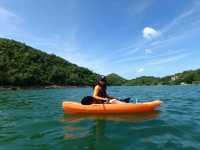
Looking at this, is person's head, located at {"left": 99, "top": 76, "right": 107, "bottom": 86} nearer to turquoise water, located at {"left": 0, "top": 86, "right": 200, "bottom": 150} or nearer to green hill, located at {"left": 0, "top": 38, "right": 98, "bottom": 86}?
turquoise water, located at {"left": 0, "top": 86, "right": 200, "bottom": 150}

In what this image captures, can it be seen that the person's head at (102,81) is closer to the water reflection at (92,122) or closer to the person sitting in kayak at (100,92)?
the person sitting in kayak at (100,92)

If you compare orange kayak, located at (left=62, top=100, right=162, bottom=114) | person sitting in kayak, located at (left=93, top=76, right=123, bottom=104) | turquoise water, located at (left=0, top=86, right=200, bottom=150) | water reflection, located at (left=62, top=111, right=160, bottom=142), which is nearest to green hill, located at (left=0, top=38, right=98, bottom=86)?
orange kayak, located at (left=62, top=100, right=162, bottom=114)

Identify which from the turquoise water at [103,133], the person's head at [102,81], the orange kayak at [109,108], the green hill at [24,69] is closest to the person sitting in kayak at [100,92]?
the person's head at [102,81]

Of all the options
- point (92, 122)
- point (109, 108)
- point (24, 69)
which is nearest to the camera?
point (92, 122)

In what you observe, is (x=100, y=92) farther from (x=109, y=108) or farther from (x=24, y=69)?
(x=24, y=69)

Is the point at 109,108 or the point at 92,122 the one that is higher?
the point at 109,108

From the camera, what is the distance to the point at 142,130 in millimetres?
9406

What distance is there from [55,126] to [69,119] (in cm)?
176

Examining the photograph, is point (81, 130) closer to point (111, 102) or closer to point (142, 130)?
point (142, 130)

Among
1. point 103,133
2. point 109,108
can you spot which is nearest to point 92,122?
point 109,108

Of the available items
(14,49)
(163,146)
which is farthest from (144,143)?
(14,49)

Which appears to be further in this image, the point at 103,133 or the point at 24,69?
the point at 24,69

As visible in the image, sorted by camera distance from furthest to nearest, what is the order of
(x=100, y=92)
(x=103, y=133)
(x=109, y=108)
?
(x=100, y=92) < (x=109, y=108) < (x=103, y=133)

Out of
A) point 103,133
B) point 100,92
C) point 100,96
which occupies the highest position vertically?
point 100,92
